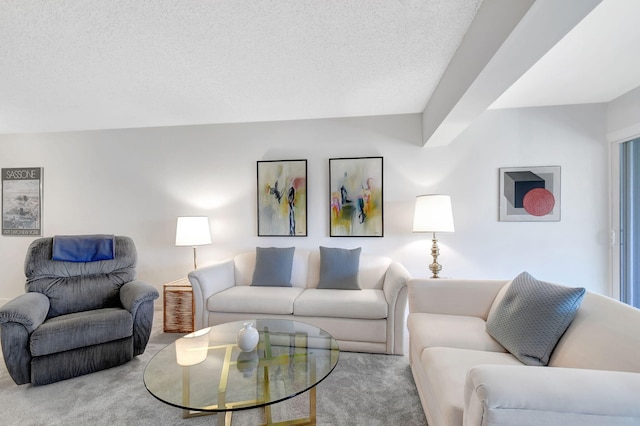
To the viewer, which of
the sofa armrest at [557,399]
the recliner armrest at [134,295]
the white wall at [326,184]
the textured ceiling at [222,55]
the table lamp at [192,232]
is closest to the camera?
the sofa armrest at [557,399]

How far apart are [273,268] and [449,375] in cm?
199

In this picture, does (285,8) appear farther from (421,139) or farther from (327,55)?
(421,139)

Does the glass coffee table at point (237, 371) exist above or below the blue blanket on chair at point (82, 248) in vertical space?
below

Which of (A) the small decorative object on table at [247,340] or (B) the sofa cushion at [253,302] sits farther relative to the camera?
(B) the sofa cushion at [253,302]

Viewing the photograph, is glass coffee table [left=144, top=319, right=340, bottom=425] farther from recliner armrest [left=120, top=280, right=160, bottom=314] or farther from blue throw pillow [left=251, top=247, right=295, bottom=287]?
blue throw pillow [left=251, top=247, right=295, bottom=287]

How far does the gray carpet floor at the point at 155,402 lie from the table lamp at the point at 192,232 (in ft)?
4.00

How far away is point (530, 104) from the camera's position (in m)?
2.85

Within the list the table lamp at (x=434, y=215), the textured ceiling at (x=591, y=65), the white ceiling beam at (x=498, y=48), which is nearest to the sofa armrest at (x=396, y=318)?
the table lamp at (x=434, y=215)

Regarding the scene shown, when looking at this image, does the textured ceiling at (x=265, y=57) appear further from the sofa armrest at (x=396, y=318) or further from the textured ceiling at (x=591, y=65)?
the sofa armrest at (x=396, y=318)

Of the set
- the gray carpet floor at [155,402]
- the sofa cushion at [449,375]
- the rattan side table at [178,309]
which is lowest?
the gray carpet floor at [155,402]

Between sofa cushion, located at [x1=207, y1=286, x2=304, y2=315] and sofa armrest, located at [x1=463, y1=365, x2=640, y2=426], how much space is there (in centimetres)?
181

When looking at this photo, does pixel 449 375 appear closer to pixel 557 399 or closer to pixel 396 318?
pixel 557 399

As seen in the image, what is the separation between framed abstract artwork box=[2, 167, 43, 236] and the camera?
3592mm

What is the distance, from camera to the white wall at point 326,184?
2.85m
